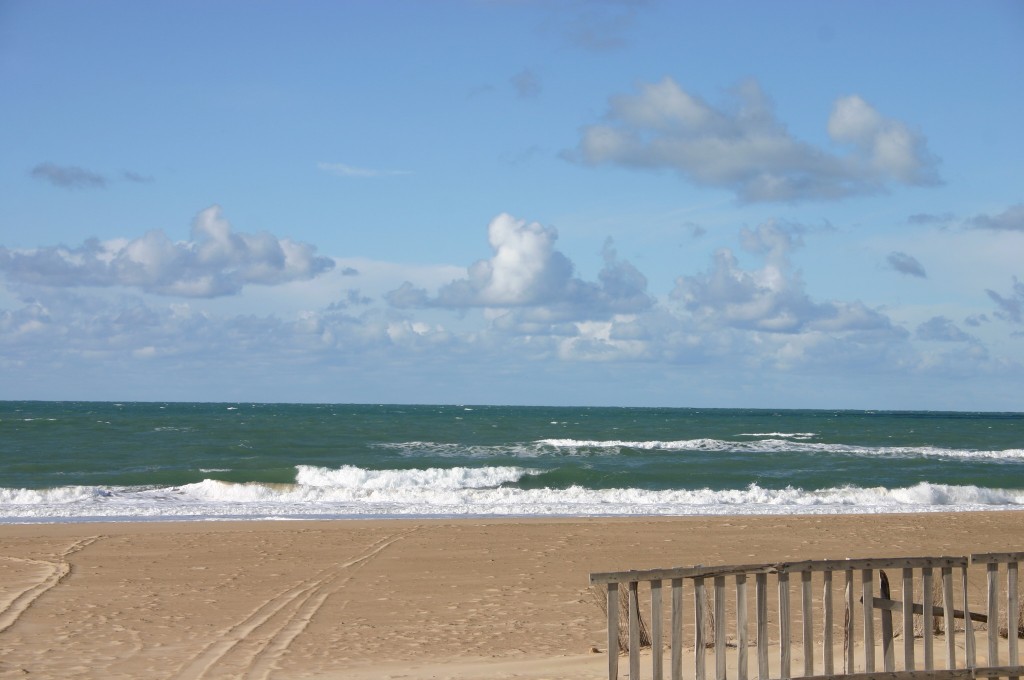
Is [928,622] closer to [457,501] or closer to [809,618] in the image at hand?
[809,618]

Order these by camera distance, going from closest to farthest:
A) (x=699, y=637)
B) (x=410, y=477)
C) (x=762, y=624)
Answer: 1. (x=699, y=637)
2. (x=762, y=624)
3. (x=410, y=477)

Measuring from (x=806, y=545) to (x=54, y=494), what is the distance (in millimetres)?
19320

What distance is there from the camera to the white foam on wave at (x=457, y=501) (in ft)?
70.4

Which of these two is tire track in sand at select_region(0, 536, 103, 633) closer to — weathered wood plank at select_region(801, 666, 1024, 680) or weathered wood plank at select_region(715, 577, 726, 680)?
weathered wood plank at select_region(715, 577, 726, 680)

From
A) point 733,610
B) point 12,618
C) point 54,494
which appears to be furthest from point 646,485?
point 12,618

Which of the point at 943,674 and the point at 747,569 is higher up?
the point at 747,569

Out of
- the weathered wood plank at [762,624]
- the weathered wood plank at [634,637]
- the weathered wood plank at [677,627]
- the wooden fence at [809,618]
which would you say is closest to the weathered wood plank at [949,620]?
the wooden fence at [809,618]

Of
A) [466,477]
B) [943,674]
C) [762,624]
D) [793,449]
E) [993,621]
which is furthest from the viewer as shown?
[793,449]

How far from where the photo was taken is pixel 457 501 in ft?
83.1

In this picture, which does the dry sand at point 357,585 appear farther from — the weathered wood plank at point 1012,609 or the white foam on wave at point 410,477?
the white foam on wave at point 410,477

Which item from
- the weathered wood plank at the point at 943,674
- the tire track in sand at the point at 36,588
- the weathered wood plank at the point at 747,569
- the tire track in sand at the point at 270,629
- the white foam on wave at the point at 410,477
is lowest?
the white foam on wave at the point at 410,477

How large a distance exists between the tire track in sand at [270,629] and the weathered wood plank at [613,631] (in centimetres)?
317

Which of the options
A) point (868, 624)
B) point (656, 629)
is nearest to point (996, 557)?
point (868, 624)

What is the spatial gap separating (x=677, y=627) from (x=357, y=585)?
6.68m
